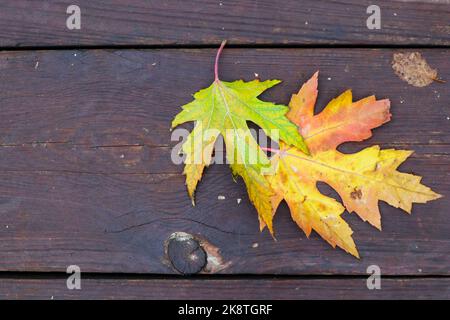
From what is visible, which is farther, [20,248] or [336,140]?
[20,248]

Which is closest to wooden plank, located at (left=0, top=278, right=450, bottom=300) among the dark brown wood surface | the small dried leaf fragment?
the dark brown wood surface

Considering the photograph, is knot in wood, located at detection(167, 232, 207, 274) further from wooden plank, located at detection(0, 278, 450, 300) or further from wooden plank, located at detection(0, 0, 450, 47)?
wooden plank, located at detection(0, 0, 450, 47)

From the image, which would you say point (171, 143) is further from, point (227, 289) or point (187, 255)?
point (227, 289)

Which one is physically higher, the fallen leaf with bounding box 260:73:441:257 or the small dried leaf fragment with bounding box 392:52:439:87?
the small dried leaf fragment with bounding box 392:52:439:87

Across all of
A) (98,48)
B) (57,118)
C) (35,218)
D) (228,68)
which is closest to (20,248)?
(35,218)

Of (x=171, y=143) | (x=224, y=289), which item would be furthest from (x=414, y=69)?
(x=224, y=289)

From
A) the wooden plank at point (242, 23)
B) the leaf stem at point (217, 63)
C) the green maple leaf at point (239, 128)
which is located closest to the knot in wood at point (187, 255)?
the green maple leaf at point (239, 128)

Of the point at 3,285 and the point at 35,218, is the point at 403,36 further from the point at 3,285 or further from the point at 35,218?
the point at 3,285
